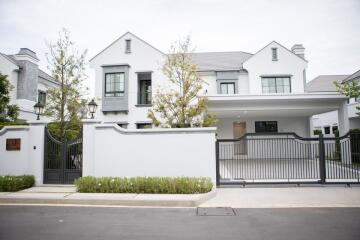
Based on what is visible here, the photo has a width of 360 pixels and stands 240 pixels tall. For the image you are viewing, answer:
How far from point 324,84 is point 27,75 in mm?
32059

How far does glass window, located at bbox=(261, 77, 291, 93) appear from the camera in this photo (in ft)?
64.5

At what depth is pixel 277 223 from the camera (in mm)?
5676

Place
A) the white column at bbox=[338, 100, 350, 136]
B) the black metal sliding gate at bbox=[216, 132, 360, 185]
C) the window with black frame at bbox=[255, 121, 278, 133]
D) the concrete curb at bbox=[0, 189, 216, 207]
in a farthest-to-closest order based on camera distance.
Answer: the window with black frame at bbox=[255, 121, 278, 133] → the white column at bbox=[338, 100, 350, 136] → the black metal sliding gate at bbox=[216, 132, 360, 185] → the concrete curb at bbox=[0, 189, 216, 207]

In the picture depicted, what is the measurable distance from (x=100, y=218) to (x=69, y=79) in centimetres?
837

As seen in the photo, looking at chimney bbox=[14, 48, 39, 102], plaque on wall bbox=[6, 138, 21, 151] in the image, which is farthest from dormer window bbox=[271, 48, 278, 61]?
chimney bbox=[14, 48, 39, 102]

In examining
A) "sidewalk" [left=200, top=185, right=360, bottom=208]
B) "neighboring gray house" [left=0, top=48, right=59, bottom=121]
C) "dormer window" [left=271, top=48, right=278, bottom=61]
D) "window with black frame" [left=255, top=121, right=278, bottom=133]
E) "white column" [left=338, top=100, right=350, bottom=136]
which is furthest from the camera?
"window with black frame" [left=255, top=121, right=278, bottom=133]

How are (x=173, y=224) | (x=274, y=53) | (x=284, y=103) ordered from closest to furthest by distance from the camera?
(x=173, y=224), (x=284, y=103), (x=274, y=53)

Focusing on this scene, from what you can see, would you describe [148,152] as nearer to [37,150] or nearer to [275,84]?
[37,150]

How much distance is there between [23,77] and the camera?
757 inches

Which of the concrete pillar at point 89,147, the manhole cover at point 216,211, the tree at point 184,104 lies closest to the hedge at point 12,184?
the concrete pillar at point 89,147

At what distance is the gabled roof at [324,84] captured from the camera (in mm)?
28334

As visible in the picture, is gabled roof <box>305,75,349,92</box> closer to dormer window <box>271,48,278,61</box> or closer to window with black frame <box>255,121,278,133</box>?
dormer window <box>271,48,278,61</box>

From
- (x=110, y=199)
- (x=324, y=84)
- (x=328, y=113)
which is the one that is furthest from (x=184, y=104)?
(x=324, y=84)

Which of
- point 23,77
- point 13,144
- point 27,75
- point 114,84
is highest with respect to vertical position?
point 27,75
